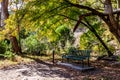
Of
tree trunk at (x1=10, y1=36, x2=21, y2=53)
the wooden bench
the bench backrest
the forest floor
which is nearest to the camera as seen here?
the forest floor

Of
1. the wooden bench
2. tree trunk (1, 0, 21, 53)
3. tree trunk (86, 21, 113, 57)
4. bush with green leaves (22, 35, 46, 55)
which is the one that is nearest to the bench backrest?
the wooden bench

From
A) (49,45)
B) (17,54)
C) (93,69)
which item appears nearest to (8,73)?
(93,69)

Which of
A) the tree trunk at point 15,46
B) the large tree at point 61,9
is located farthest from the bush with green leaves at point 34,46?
the large tree at point 61,9

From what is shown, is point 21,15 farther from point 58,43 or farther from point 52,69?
point 58,43

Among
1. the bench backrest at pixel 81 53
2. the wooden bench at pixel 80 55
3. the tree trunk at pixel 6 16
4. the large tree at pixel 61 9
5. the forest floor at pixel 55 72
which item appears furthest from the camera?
the tree trunk at pixel 6 16

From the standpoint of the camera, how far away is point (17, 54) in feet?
48.5

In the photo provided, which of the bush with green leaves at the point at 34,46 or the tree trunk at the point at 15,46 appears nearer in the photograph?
the tree trunk at the point at 15,46

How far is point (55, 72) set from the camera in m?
9.97

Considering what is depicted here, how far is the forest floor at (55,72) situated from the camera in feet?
29.7

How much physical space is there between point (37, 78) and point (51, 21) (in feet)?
14.2

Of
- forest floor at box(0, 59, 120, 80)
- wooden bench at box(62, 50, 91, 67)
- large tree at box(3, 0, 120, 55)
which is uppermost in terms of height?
large tree at box(3, 0, 120, 55)

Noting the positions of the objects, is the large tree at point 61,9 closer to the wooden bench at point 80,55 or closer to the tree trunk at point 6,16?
the wooden bench at point 80,55

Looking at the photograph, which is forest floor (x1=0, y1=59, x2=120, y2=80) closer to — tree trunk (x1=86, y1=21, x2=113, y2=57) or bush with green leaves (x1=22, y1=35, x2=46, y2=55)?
tree trunk (x1=86, y1=21, x2=113, y2=57)

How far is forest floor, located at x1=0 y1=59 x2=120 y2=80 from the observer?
29.7 ft
